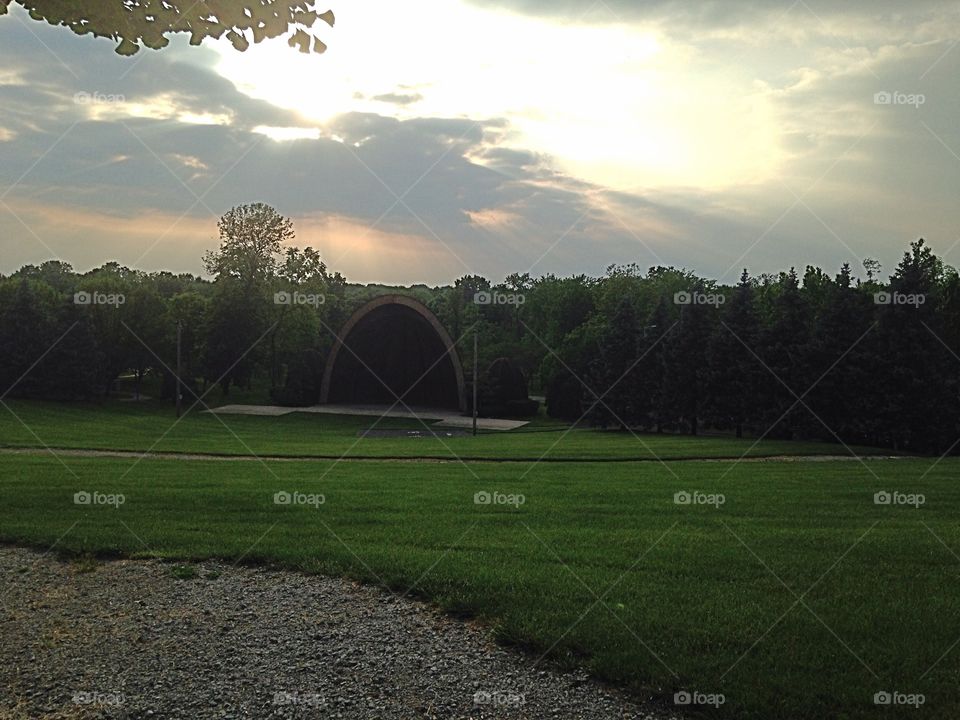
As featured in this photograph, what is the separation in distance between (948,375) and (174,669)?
36117 millimetres

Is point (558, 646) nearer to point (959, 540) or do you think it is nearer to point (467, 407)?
point (959, 540)

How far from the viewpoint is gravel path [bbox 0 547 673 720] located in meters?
5.56

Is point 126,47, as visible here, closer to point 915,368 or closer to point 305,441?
point 305,441

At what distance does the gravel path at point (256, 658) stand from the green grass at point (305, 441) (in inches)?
603

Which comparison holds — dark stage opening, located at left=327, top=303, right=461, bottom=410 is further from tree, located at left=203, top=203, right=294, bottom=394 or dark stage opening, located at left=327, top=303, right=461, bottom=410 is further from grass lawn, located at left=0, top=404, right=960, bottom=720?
grass lawn, located at left=0, top=404, right=960, bottom=720

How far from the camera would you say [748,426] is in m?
38.2

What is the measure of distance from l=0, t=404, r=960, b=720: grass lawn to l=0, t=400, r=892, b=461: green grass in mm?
6316

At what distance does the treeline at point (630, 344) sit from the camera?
113 ft

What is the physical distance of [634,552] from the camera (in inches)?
A: 366

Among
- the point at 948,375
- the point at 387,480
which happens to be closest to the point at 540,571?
the point at 387,480

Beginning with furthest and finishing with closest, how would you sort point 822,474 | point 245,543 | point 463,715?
point 822,474 → point 245,543 → point 463,715

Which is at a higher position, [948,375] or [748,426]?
[948,375]

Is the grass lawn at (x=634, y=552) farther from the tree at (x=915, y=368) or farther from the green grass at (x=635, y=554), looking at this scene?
the tree at (x=915, y=368)

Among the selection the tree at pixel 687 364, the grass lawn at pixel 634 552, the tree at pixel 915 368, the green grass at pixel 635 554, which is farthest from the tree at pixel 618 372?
the green grass at pixel 635 554
